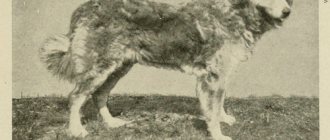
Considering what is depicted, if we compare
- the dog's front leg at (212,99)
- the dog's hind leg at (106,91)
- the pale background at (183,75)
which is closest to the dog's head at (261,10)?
the pale background at (183,75)

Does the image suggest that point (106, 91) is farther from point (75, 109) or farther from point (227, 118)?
point (227, 118)

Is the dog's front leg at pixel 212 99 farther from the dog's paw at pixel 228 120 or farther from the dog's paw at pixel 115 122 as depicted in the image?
the dog's paw at pixel 115 122

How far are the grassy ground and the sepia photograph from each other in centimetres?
1

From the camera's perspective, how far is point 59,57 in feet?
17.7

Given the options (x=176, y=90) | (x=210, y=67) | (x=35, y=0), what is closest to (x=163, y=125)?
(x=176, y=90)

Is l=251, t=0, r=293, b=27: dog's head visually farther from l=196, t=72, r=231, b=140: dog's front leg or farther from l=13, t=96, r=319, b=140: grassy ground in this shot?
l=13, t=96, r=319, b=140: grassy ground

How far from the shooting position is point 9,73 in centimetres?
535

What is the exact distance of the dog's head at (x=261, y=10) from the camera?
5.23 m

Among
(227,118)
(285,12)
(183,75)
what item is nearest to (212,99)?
(227,118)

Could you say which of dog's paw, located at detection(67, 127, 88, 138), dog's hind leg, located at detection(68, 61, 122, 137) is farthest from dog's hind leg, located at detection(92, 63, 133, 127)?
dog's paw, located at detection(67, 127, 88, 138)

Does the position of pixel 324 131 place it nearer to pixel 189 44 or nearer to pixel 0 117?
pixel 189 44

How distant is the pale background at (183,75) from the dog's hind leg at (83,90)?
268 mm

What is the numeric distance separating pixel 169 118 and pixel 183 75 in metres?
0.51

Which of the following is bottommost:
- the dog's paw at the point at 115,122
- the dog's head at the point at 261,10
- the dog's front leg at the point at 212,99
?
the dog's paw at the point at 115,122
